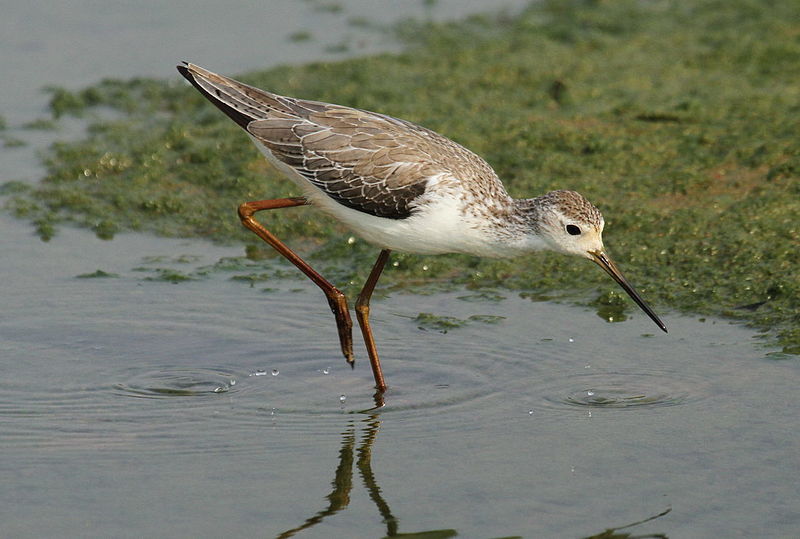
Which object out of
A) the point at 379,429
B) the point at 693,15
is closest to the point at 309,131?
the point at 379,429

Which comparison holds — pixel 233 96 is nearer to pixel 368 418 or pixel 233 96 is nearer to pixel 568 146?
pixel 368 418

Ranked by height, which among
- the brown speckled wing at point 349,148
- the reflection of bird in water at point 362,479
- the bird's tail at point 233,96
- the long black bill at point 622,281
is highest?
the bird's tail at point 233,96

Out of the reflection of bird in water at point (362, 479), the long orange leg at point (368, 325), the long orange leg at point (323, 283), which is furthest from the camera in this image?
the long orange leg at point (323, 283)

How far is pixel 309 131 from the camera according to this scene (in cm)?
809

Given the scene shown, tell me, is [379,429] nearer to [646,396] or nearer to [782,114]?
[646,396]

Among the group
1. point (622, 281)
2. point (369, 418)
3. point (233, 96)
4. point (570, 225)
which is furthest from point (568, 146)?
point (369, 418)

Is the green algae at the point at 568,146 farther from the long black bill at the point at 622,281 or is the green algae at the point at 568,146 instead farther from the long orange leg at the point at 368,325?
the long orange leg at the point at 368,325

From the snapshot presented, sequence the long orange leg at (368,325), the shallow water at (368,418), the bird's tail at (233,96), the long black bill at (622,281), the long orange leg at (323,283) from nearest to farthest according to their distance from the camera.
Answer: the shallow water at (368,418) → the long orange leg at (368,325) → the long black bill at (622,281) → the long orange leg at (323,283) → the bird's tail at (233,96)

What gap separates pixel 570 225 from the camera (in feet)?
25.0

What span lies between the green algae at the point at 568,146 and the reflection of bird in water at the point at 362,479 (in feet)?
8.10

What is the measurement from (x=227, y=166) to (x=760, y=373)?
217 inches

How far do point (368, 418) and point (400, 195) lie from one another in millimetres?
1379

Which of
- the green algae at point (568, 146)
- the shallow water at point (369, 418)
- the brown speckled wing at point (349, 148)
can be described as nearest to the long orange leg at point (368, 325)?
the shallow water at point (369, 418)

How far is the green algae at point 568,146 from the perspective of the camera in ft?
30.8
